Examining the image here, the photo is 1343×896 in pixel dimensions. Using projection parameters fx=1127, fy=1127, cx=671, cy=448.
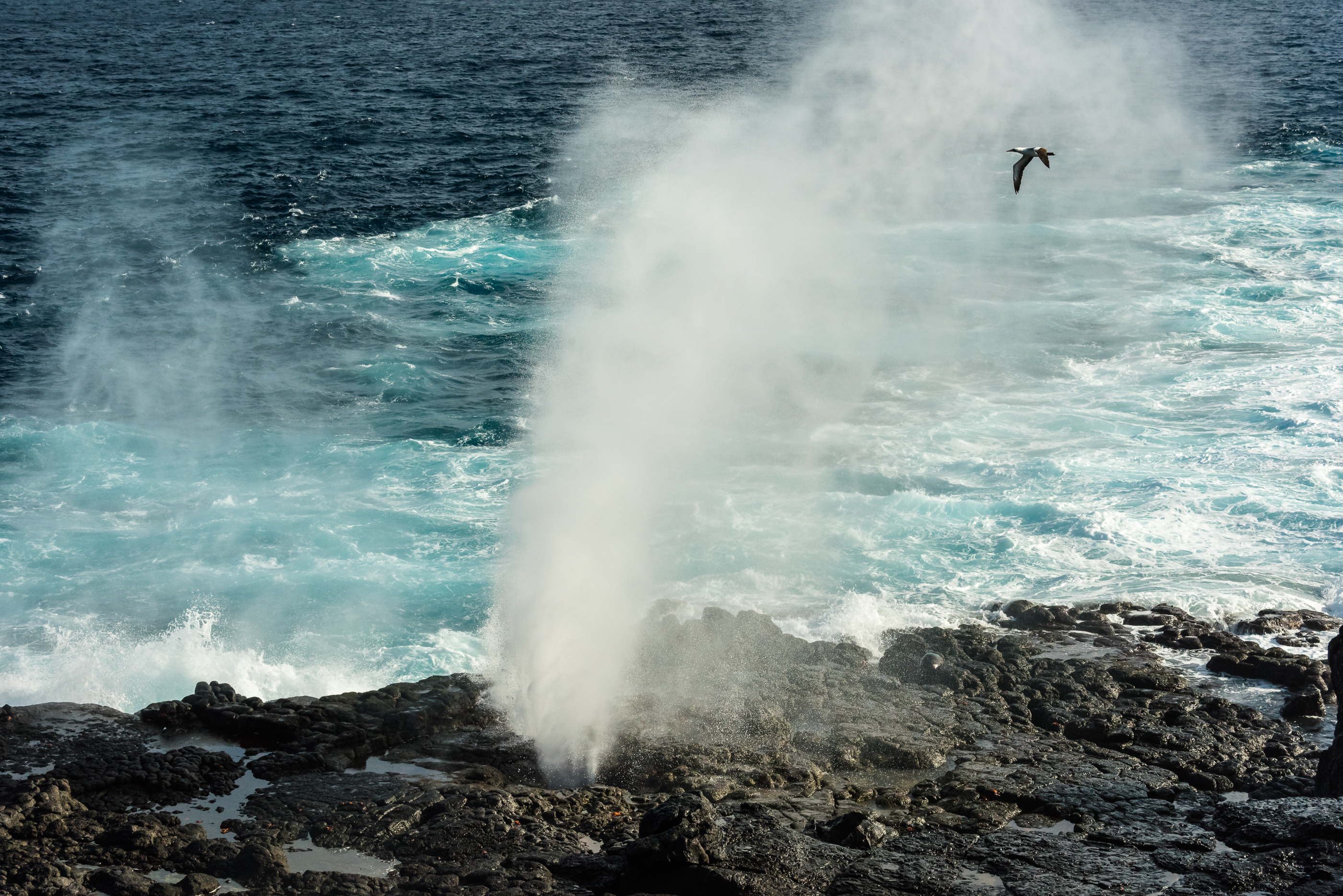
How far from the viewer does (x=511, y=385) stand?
33406 millimetres

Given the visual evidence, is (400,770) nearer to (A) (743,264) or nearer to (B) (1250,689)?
(B) (1250,689)

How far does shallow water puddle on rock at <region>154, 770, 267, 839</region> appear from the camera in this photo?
1382cm

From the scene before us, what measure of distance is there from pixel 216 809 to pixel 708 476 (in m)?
15.5

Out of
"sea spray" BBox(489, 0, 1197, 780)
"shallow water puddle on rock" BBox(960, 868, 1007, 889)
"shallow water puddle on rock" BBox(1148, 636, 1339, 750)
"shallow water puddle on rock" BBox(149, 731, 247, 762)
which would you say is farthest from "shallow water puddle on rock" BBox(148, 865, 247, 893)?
"shallow water puddle on rock" BBox(1148, 636, 1339, 750)

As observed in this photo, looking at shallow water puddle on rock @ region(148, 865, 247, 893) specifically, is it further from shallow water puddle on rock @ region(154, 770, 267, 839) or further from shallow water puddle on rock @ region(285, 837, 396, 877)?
shallow water puddle on rock @ region(154, 770, 267, 839)

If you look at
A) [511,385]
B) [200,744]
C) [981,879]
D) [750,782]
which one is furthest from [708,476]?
[981,879]

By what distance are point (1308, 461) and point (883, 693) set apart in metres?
15.4

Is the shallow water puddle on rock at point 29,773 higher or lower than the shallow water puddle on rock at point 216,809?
higher

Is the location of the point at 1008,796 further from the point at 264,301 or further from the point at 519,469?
the point at 264,301

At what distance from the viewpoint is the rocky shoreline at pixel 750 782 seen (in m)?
12.4

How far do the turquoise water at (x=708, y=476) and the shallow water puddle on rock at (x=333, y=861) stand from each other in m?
6.35

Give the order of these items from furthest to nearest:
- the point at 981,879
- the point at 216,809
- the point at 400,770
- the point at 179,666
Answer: the point at 179,666, the point at 400,770, the point at 216,809, the point at 981,879

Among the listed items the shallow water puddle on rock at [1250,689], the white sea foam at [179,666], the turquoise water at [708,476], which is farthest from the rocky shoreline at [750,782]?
the turquoise water at [708,476]

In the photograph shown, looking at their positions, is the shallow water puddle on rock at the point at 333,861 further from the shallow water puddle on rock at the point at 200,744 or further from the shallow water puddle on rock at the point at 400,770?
the shallow water puddle on rock at the point at 200,744
